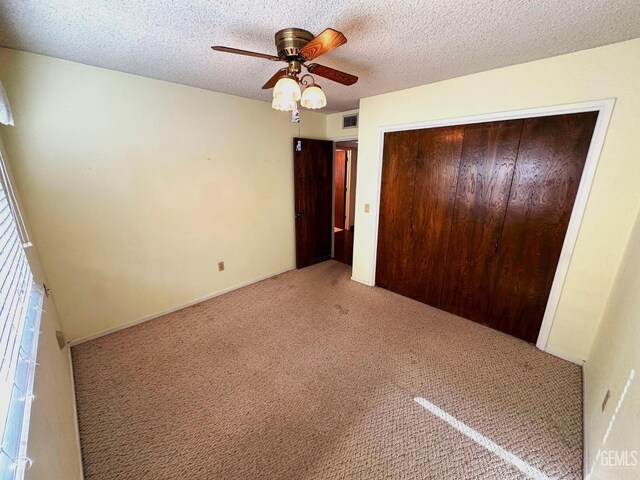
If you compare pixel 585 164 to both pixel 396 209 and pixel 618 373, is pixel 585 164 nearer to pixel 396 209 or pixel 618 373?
pixel 618 373

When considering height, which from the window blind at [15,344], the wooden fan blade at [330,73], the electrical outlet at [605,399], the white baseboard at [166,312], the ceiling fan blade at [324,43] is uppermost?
the ceiling fan blade at [324,43]

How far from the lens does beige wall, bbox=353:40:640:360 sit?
5.51 ft

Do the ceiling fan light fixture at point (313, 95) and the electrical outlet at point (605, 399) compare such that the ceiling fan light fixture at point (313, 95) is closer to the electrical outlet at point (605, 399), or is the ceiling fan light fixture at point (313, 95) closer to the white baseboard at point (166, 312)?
the electrical outlet at point (605, 399)

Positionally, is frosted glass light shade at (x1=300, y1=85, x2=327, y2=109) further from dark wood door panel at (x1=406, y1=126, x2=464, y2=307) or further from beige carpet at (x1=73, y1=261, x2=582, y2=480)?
beige carpet at (x1=73, y1=261, x2=582, y2=480)

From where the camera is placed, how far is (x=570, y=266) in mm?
2012

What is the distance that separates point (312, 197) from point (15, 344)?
327 cm

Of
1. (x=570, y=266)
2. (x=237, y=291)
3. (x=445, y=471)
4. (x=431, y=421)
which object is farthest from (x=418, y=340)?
(x=237, y=291)

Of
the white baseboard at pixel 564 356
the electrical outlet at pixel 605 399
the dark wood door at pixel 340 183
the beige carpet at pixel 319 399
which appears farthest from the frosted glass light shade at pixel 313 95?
the dark wood door at pixel 340 183

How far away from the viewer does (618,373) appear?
1345 mm

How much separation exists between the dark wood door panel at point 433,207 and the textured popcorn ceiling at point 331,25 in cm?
61

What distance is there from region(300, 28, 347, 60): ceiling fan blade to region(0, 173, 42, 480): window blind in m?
1.59

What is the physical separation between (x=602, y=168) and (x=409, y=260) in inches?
66.2

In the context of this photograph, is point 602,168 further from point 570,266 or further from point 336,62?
point 336,62

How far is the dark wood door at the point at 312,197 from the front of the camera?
12.0 feet
